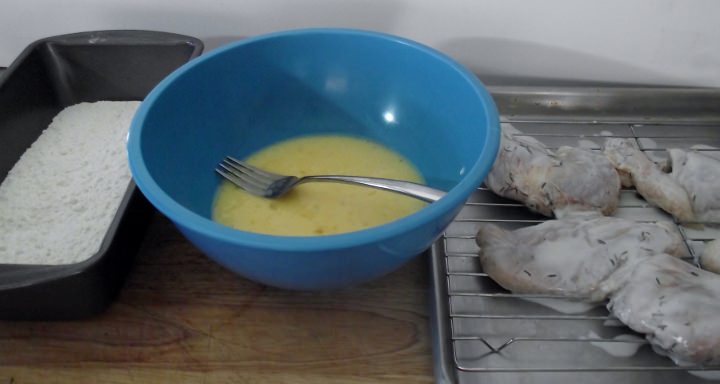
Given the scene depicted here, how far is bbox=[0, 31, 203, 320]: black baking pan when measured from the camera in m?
0.56

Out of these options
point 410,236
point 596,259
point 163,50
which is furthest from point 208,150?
point 596,259

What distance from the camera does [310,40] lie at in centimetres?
68

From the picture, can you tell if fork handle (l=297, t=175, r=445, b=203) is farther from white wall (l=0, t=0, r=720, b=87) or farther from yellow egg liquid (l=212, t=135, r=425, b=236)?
white wall (l=0, t=0, r=720, b=87)

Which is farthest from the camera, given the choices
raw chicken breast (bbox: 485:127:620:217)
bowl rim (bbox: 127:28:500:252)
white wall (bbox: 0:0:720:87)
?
white wall (bbox: 0:0:720:87)

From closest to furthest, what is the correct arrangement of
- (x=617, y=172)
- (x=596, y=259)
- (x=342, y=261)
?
1. (x=342, y=261)
2. (x=596, y=259)
3. (x=617, y=172)

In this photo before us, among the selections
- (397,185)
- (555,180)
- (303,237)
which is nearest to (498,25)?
(555,180)

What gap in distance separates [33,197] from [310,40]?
37cm

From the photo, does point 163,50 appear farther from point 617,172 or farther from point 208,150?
point 617,172

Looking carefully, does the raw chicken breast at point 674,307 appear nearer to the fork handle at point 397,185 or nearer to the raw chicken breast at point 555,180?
the raw chicken breast at point 555,180

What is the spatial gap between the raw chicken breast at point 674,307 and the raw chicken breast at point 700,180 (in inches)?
4.7

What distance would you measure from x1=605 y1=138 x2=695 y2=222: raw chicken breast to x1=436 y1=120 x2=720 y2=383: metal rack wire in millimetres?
18

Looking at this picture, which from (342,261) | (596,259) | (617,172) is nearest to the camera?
(342,261)

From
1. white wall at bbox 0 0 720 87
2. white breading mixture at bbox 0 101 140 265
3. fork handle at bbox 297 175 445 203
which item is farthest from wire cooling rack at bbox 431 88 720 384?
white breading mixture at bbox 0 101 140 265

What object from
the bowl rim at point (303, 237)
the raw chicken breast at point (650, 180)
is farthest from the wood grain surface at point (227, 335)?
the raw chicken breast at point (650, 180)
